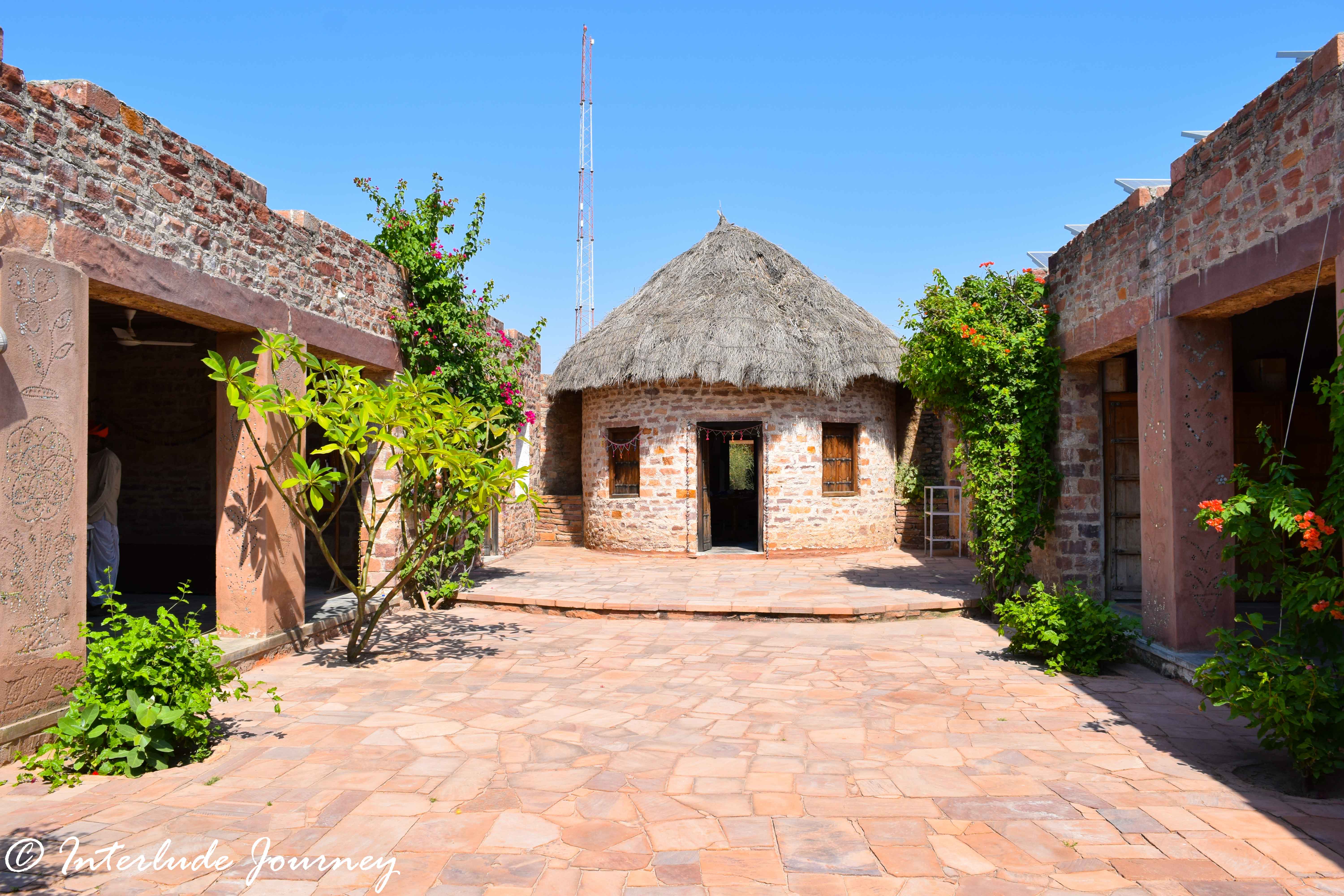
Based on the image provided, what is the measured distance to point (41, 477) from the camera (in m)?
4.07

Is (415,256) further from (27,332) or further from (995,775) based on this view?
(995,775)

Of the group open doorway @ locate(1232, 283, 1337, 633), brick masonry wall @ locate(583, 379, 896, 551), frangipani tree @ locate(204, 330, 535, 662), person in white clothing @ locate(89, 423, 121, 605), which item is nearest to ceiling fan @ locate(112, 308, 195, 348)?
frangipani tree @ locate(204, 330, 535, 662)

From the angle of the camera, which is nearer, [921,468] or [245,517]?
[245,517]

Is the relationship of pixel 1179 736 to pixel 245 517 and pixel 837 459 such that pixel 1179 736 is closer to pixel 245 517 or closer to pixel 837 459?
pixel 245 517

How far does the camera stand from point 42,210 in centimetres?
407

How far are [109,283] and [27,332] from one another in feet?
1.97

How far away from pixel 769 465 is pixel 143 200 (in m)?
8.80

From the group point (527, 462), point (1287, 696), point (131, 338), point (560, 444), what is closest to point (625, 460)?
point (527, 462)

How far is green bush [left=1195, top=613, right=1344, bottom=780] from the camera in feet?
11.6

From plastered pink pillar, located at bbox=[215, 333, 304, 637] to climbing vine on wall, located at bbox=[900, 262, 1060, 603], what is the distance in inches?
232

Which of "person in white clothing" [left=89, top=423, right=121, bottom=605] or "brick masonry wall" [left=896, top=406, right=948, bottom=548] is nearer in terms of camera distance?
"person in white clothing" [left=89, top=423, right=121, bottom=605]

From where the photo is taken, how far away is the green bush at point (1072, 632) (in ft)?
18.8

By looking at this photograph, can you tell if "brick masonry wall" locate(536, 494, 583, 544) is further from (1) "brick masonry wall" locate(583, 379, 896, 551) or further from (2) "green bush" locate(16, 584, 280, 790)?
(2) "green bush" locate(16, 584, 280, 790)

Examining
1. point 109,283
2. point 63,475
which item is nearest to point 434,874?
point 63,475
